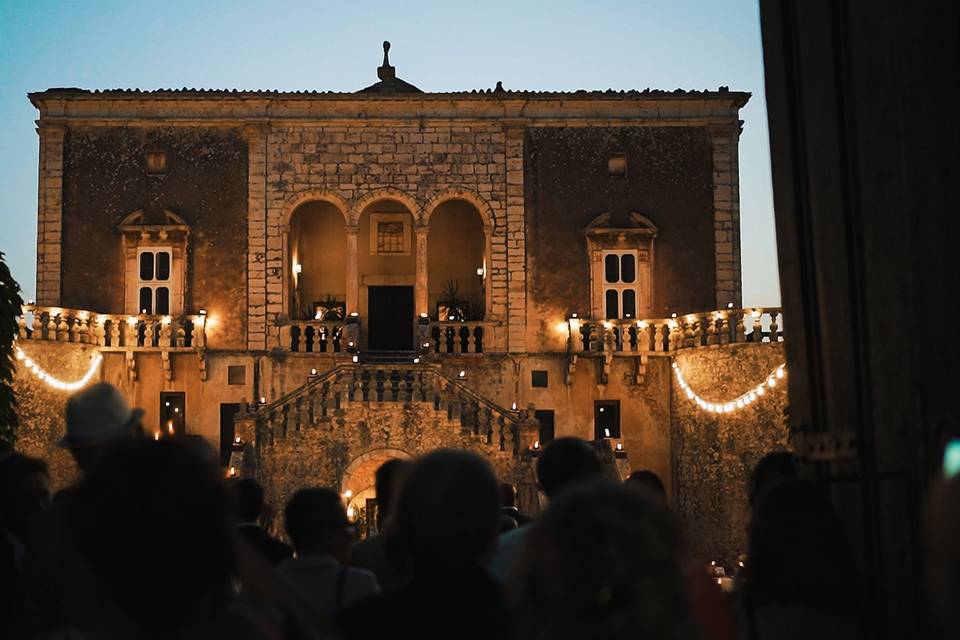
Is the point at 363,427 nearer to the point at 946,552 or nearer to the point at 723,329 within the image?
the point at 723,329

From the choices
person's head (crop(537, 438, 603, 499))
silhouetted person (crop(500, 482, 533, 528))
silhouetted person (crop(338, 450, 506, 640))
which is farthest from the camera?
silhouetted person (crop(500, 482, 533, 528))

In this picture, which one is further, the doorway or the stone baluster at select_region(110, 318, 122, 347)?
the doorway

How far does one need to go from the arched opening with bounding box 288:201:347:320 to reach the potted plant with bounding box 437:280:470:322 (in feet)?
7.47

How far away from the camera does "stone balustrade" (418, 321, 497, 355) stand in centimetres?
2720

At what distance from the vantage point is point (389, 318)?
29.7 meters

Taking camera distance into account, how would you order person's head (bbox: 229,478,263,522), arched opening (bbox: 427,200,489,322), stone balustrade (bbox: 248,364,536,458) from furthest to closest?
arched opening (bbox: 427,200,489,322) → stone balustrade (bbox: 248,364,536,458) → person's head (bbox: 229,478,263,522)

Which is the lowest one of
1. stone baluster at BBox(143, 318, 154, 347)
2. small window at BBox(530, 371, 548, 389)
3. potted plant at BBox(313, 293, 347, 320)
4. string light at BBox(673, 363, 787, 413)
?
string light at BBox(673, 363, 787, 413)

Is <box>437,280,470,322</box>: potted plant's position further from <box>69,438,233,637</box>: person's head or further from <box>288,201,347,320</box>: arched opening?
<box>69,438,233,637</box>: person's head

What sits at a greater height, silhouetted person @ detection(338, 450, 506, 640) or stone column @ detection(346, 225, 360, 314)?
stone column @ detection(346, 225, 360, 314)

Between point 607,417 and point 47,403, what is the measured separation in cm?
1109

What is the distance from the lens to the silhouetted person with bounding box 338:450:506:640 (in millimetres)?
3822

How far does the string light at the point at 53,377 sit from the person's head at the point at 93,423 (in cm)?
1908

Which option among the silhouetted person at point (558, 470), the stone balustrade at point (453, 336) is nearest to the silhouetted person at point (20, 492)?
the silhouetted person at point (558, 470)

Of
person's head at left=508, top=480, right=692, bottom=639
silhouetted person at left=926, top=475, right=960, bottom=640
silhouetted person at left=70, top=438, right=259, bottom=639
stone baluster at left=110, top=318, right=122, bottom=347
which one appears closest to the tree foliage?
stone baluster at left=110, top=318, right=122, bottom=347
